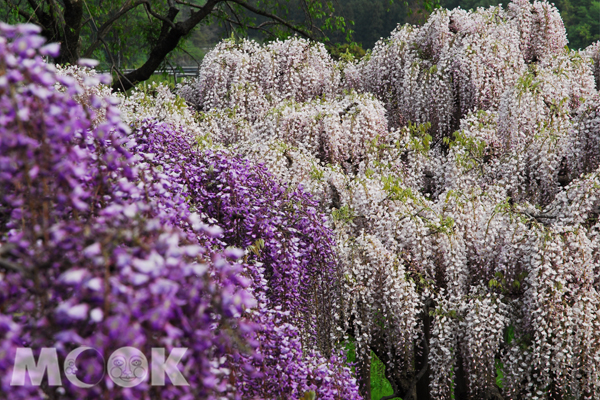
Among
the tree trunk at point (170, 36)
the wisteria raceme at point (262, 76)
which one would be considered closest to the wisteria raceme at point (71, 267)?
the wisteria raceme at point (262, 76)

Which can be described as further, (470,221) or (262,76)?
(262,76)

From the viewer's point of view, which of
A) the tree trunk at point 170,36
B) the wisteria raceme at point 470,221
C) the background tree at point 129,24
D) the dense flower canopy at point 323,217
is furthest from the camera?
the tree trunk at point 170,36

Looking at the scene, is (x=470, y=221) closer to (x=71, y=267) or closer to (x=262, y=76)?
(x=71, y=267)

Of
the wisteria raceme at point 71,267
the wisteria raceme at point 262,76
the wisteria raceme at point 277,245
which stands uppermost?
the wisteria raceme at point 262,76

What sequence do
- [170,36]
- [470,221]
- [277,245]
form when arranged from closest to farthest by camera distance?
[277,245]
[470,221]
[170,36]

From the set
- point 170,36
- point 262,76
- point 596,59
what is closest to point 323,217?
point 262,76

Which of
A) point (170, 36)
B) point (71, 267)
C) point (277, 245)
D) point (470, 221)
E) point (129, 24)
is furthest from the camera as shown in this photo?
point (129, 24)

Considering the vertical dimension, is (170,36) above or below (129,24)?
below

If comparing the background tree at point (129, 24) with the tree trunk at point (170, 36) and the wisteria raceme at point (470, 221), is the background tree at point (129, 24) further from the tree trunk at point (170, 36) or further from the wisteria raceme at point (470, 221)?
the wisteria raceme at point (470, 221)

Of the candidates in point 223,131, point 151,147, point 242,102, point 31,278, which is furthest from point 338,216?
point 31,278

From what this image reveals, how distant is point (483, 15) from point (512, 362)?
7.52 m

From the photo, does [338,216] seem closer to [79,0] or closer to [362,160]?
[362,160]

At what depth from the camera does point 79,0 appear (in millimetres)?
12047

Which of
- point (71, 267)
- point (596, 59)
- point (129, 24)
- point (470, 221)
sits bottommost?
point (71, 267)
